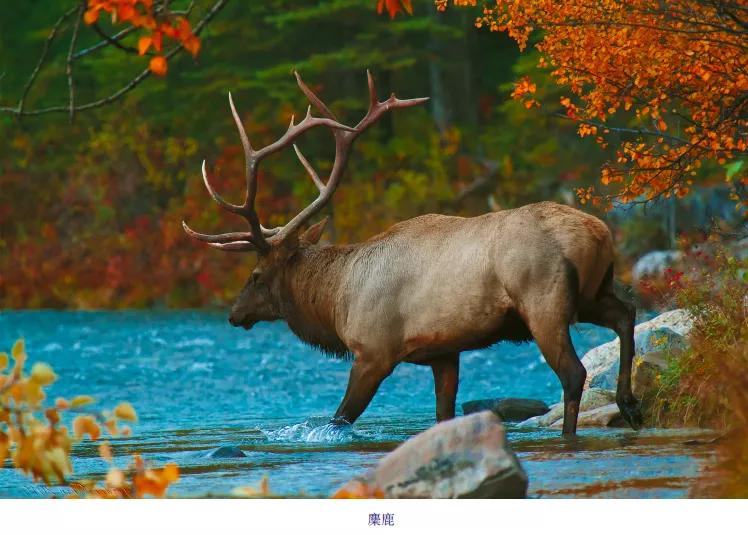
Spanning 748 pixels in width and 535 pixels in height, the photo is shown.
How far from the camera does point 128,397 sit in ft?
30.8

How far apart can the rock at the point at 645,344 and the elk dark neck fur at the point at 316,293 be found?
1.31m

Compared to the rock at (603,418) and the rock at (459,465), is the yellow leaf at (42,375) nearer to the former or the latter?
the rock at (459,465)

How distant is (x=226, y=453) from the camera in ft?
19.2

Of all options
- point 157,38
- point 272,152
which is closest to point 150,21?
point 157,38

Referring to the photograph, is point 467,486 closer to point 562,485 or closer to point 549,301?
point 562,485

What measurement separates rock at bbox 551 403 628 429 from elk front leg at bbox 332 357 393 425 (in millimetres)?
872

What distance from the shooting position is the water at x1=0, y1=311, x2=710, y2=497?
508 centimetres

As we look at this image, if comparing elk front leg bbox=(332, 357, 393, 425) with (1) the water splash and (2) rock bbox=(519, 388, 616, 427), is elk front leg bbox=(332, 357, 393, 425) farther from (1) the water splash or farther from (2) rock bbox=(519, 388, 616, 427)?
(2) rock bbox=(519, 388, 616, 427)

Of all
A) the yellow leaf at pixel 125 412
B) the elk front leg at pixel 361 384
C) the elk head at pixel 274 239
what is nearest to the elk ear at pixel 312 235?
the elk head at pixel 274 239

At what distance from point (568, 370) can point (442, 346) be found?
626 mm

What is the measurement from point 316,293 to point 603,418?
1.46 metres

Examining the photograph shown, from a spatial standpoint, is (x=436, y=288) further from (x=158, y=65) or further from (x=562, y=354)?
(x=158, y=65)

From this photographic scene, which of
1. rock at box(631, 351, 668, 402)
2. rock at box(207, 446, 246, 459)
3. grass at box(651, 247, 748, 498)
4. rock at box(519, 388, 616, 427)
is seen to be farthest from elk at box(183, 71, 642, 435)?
rock at box(207, 446, 246, 459)

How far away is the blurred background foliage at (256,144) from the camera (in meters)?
11.1
